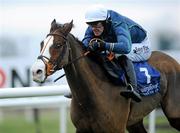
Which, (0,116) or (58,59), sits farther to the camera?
(0,116)

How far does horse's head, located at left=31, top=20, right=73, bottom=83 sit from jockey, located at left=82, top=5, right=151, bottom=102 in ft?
1.06

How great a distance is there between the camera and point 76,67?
25.3ft

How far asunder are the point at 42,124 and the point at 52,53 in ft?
28.2

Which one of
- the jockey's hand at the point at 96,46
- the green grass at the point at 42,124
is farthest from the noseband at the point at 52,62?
the green grass at the point at 42,124

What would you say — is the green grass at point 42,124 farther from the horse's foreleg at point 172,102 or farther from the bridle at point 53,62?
the bridle at point 53,62

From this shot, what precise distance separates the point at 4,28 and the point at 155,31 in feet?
10.9

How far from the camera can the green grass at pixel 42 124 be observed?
13.3 meters

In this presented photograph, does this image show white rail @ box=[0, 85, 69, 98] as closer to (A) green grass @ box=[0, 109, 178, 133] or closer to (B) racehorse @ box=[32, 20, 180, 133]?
(B) racehorse @ box=[32, 20, 180, 133]

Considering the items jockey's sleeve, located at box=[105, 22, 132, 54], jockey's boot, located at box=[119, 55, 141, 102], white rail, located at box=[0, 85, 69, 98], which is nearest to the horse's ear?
jockey's sleeve, located at box=[105, 22, 132, 54]

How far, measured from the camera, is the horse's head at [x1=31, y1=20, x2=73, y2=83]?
7.16 meters

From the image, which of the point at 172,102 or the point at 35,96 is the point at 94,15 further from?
the point at 35,96

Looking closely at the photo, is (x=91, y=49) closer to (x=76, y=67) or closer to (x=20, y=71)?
(x=76, y=67)

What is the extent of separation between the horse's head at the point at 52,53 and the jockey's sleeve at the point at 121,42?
1.43 feet

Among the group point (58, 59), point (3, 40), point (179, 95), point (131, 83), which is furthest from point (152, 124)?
point (3, 40)
